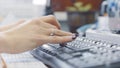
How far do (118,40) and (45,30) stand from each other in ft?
0.72

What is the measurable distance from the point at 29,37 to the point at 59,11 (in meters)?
1.53

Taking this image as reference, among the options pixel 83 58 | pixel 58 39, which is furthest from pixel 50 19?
pixel 83 58

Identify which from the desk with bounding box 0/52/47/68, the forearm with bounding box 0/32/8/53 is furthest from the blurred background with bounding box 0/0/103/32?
the forearm with bounding box 0/32/8/53

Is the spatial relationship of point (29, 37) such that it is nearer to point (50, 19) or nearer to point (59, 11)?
point (50, 19)

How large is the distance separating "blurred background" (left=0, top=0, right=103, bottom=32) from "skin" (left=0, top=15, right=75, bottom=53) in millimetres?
→ 909

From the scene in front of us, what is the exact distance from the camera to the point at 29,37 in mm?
530

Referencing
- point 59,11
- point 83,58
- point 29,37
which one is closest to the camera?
point 83,58

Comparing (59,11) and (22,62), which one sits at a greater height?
(22,62)

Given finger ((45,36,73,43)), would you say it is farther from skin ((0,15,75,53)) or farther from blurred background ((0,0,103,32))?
blurred background ((0,0,103,32))

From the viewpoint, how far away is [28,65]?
532 millimetres

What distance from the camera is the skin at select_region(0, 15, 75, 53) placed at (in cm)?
52

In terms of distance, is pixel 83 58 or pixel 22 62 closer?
pixel 83 58

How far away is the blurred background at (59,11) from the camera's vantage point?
156 cm

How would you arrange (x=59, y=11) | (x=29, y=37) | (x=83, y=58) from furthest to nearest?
(x=59, y=11), (x=29, y=37), (x=83, y=58)
